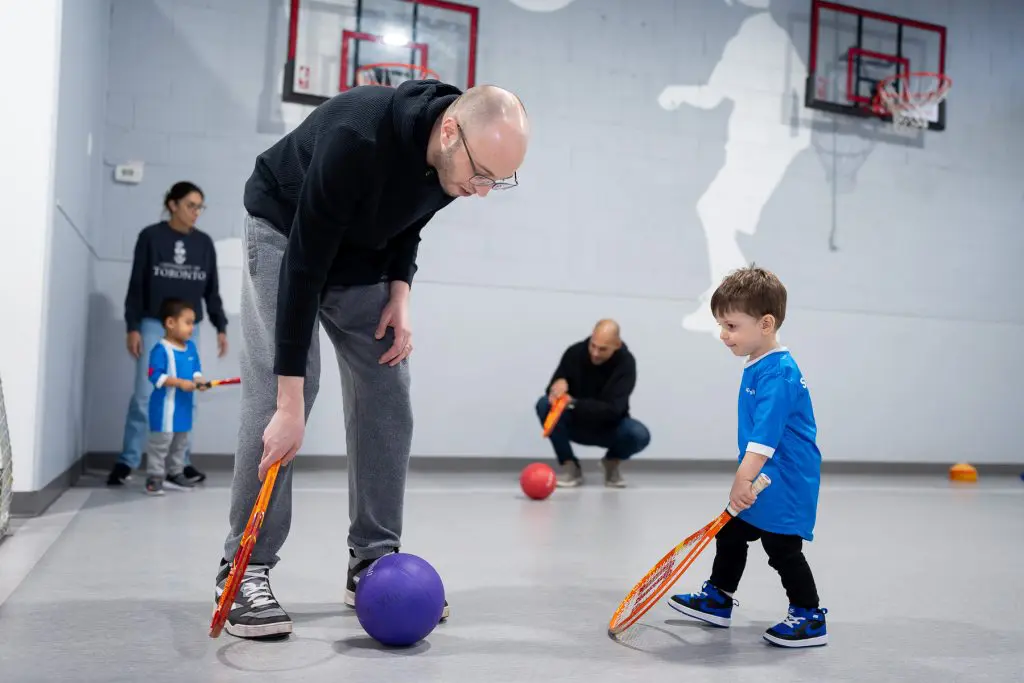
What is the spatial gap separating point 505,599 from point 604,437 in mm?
3205

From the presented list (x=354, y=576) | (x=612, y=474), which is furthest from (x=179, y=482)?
A: (x=354, y=576)

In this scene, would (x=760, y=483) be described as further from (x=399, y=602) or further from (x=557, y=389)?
(x=557, y=389)

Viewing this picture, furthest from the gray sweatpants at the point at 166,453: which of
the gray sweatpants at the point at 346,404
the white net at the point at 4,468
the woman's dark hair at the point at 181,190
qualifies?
the gray sweatpants at the point at 346,404

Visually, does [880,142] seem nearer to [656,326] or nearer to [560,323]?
[656,326]

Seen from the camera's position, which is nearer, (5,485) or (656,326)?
(5,485)

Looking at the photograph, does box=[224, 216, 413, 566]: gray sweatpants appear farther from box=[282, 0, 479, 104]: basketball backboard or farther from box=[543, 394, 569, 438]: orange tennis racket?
box=[282, 0, 479, 104]: basketball backboard

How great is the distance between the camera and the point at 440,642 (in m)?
2.08

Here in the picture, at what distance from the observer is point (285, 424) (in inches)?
73.2

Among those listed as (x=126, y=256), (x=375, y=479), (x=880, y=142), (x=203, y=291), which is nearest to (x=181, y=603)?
(x=375, y=479)

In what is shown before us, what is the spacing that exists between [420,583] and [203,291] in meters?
3.75

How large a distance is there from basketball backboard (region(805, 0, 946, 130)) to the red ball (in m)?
3.97

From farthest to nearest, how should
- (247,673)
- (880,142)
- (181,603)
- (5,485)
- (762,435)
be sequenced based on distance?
(880,142) → (5,485) → (181,603) → (762,435) → (247,673)

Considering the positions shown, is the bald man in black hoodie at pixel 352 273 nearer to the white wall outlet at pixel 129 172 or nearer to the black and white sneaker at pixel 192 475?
the black and white sneaker at pixel 192 475

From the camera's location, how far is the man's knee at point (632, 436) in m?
5.63
